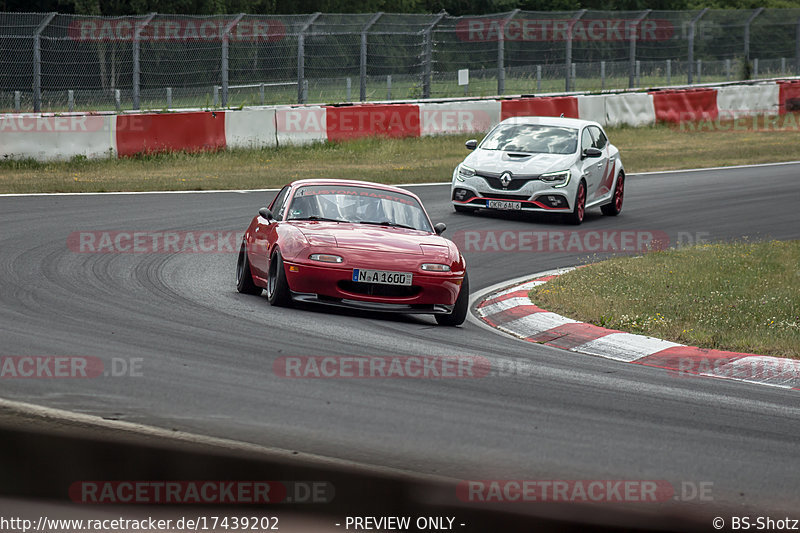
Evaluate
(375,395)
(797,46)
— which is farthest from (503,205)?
(797,46)

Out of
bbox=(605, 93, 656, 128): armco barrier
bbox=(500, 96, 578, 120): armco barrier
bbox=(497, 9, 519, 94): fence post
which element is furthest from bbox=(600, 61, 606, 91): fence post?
bbox=(500, 96, 578, 120): armco barrier

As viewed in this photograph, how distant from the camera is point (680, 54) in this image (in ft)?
124

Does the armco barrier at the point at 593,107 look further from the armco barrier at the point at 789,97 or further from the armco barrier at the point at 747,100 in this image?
the armco barrier at the point at 789,97

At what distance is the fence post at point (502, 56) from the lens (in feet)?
105

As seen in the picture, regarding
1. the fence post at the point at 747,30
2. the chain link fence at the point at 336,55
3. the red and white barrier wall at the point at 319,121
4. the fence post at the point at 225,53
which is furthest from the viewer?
the fence post at the point at 747,30

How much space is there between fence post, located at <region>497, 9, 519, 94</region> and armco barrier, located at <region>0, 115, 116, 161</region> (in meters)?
12.9

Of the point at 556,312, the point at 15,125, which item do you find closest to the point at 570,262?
the point at 556,312

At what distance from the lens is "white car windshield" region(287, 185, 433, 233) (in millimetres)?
11227

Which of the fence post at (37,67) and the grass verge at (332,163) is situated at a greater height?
the fence post at (37,67)

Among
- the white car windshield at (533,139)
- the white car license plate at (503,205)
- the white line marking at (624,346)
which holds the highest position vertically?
the white car windshield at (533,139)

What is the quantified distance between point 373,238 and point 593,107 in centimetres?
2111

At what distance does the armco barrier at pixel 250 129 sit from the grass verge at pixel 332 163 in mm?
217

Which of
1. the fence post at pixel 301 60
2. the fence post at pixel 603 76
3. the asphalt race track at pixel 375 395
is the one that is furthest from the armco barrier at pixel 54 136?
the fence post at pixel 603 76

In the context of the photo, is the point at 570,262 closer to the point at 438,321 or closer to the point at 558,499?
the point at 438,321
